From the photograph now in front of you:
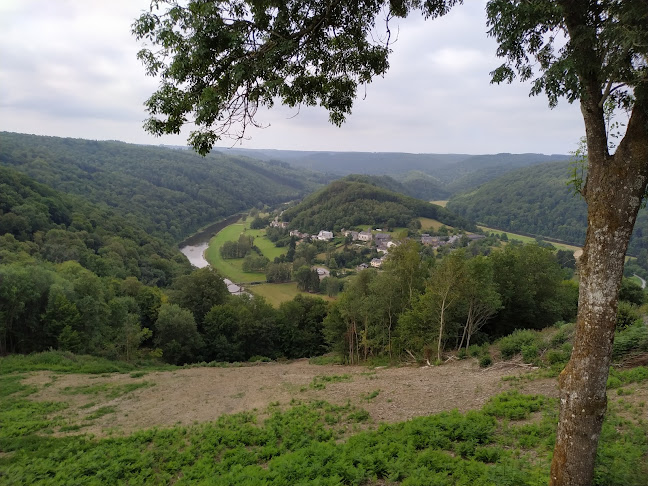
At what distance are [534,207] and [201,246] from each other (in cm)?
12178

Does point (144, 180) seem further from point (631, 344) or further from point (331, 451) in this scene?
point (631, 344)

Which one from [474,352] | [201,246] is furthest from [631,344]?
[201,246]

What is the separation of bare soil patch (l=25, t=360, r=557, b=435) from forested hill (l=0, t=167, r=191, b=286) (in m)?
32.8

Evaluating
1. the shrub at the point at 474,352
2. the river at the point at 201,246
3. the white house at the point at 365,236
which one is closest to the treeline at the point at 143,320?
the shrub at the point at 474,352

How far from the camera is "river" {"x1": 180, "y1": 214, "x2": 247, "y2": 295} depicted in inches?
3008

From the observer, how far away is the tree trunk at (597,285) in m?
3.52

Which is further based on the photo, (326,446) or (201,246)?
(201,246)

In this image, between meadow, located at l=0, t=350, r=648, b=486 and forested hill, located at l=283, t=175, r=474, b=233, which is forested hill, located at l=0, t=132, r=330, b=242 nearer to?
forested hill, located at l=283, t=175, r=474, b=233

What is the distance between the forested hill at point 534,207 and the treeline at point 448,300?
88831mm

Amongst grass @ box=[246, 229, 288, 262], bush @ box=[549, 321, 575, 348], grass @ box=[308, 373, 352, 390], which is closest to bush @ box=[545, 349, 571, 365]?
bush @ box=[549, 321, 575, 348]

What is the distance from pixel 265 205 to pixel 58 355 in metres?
153

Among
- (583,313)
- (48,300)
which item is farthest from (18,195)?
(583,313)

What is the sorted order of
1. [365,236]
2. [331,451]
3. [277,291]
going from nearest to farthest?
[331,451] → [277,291] → [365,236]

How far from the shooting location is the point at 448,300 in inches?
648
